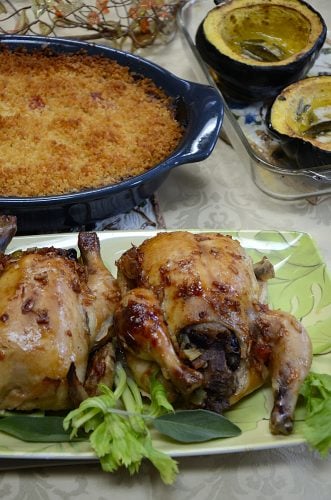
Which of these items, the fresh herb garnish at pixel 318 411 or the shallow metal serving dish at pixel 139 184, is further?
the shallow metal serving dish at pixel 139 184

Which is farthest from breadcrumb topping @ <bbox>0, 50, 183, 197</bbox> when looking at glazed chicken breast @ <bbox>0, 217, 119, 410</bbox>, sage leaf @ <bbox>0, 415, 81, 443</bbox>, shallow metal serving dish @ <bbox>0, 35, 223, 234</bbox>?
sage leaf @ <bbox>0, 415, 81, 443</bbox>

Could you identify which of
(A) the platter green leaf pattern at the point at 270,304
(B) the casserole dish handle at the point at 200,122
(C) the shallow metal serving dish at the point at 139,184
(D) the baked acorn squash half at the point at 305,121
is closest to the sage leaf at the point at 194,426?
(A) the platter green leaf pattern at the point at 270,304

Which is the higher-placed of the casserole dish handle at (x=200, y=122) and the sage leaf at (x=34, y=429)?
the casserole dish handle at (x=200, y=122)

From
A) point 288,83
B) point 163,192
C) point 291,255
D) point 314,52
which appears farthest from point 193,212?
point 314,52

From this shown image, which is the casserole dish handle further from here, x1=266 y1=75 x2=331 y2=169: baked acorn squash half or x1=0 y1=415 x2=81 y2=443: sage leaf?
x1=0 y1=415 x2=81 y2=443: sage leaf

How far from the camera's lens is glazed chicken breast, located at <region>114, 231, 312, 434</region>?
1.21 metres

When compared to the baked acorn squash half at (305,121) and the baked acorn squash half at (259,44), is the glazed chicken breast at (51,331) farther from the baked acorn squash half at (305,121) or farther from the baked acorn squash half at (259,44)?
the baked acorn squash half at (259,44)

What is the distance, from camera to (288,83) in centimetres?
229

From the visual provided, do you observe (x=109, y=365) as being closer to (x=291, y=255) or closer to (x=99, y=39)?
(x=291, y=255)

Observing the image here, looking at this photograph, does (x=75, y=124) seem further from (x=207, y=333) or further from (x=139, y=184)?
(x=207, y=333)

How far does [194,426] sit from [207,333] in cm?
18

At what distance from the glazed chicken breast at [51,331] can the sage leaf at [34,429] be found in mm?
27

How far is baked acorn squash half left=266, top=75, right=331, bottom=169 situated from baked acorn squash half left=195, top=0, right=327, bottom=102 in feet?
0.30

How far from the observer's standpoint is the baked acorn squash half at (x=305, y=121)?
197cm
